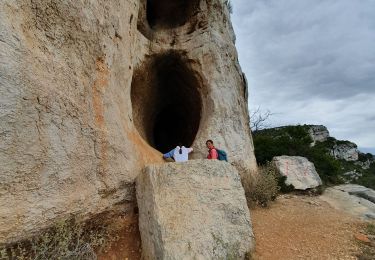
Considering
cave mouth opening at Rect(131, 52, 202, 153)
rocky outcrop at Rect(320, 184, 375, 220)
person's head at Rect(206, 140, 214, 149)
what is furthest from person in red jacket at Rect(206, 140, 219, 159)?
rocky outcrop at Rect(320, 184, 375, 220)

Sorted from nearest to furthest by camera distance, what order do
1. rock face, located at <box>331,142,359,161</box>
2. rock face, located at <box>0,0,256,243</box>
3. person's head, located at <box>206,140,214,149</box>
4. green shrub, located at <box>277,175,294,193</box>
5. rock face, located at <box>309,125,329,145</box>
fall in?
1. rock face, located at <box>0,0,256,243</box>
2. person's head, located at <box>206,140,214,149</box>
3. green shrub, located at <box>277,175,294,193</box>
4. rock face, located at <box>331,142,359,161</box>
5. rock face, located at <box>309,125,329,145</box>

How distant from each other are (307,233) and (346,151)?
97.3ft

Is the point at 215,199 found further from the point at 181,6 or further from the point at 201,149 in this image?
the point at 181,6

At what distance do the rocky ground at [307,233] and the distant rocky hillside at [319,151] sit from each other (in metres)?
4.11

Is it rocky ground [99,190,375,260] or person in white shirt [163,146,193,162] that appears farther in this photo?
person in white shirt [163,146,193,162]

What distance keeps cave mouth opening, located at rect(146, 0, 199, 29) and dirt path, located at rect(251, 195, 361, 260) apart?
570 cm

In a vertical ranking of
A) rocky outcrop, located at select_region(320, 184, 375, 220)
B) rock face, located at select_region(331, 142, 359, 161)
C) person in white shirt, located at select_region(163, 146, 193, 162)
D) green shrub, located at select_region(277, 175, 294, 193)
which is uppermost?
rock face, located at select_region(331, 142, 359, 161)

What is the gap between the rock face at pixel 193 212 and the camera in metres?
4.00

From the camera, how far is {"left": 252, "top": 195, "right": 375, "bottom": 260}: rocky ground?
15.4ft

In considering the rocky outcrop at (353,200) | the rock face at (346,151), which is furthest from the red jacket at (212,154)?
the rock face at (346,151)

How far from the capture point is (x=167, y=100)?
10.1m

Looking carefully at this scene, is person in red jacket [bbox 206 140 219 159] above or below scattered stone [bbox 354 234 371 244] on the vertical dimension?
above

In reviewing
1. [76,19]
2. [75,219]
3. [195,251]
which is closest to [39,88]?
[76,19]

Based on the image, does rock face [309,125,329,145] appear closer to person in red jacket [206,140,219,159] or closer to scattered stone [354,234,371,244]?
person in red jacket [206,140,219,159]
